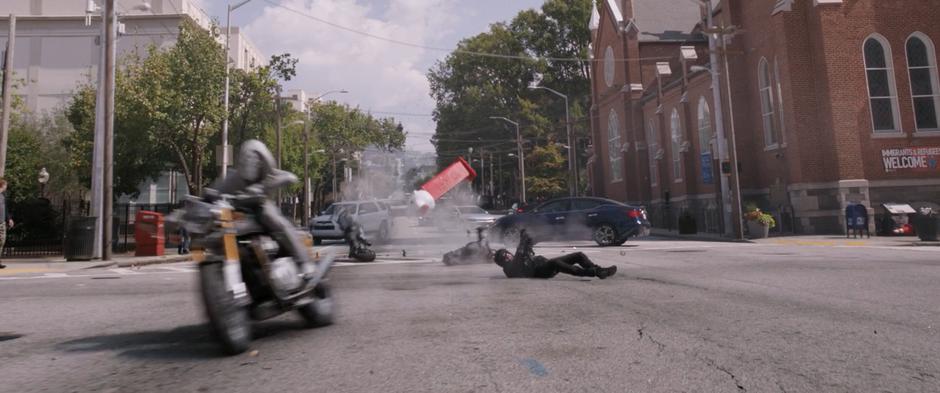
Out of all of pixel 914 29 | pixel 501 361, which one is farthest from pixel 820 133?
pixel 501 361

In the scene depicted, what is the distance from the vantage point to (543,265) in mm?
8992

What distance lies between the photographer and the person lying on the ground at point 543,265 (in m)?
8.75

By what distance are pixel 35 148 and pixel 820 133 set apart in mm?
31985

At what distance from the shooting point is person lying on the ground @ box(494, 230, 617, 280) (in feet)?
28.7

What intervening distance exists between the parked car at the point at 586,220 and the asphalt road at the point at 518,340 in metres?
9.46

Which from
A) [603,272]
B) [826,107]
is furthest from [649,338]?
[826,107]

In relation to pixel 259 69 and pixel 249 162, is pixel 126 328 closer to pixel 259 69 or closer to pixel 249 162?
pixel 249 162

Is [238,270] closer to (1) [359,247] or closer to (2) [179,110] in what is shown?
(1) [359,247]

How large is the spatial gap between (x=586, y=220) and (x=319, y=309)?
13984 mm

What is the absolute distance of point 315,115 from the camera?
2023 inches

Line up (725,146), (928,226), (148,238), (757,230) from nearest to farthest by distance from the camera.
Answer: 1. (148,238)
2. (928,226)
3. (757,230)
4. (725,146)

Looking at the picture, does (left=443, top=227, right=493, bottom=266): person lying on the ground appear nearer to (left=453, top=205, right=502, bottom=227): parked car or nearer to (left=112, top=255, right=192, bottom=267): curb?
(left=453, top=205, right=502, bottom=227): parked car

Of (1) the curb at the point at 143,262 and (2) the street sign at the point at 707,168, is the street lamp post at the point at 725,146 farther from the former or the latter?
(1) the curb at the point at 143,262

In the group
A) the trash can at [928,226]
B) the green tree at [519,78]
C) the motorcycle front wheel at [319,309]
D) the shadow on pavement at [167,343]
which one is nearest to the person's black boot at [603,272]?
the motorcycle front wheel at [319,309]
